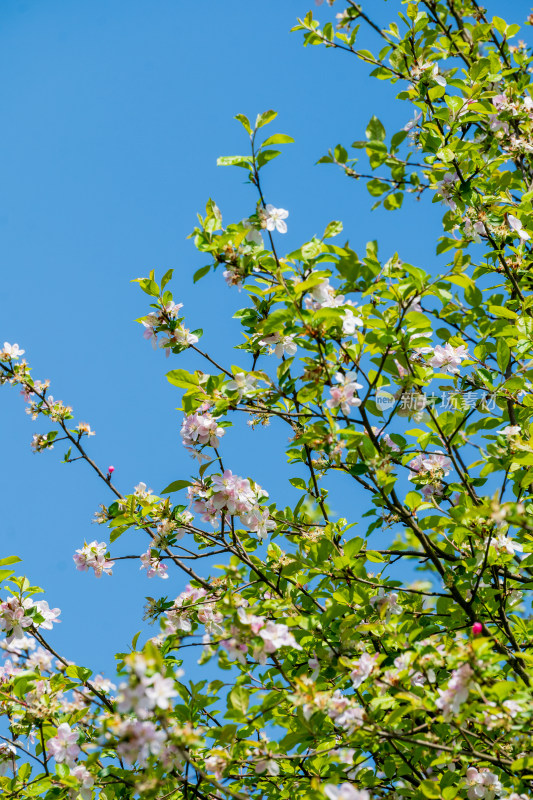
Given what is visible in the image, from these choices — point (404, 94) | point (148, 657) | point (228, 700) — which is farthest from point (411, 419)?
point (404, 94)

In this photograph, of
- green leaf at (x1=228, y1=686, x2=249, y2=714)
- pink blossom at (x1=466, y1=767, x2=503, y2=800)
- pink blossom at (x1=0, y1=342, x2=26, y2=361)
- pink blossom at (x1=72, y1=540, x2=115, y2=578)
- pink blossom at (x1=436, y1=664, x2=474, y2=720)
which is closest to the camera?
pink blossom at (x1=436, y1=664, x2=474, y2=720)

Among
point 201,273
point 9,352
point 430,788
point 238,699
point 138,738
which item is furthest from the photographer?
point 9,352

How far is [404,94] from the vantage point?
3.54 meters

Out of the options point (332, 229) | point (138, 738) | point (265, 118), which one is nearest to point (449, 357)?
point (332, 229)

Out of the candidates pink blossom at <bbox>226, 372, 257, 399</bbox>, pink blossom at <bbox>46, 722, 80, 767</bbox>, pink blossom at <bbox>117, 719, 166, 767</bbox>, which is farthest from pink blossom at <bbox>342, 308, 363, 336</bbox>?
pink blossom at <bbox>46, 722, 80, 767</bbox>

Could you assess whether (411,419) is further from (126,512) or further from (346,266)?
(126,512)

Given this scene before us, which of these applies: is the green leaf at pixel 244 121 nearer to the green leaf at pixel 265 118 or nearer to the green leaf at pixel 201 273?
the green leaf at pixel 265 118

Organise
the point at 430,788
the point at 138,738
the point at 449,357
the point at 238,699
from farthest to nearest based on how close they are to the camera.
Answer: the point at 449,357
the point at 238,699
the point at 430,788
the point at 138,738

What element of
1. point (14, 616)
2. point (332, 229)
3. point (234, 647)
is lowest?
point (234, 647)

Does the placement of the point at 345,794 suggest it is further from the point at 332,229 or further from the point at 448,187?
the point at 448,187

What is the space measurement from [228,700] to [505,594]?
4.21 feet

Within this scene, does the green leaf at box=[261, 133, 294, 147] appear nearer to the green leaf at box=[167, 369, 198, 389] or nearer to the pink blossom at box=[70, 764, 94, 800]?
the green leaf at box=[167, 369, 198, 389]

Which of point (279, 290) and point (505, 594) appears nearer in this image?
point (279, 290)

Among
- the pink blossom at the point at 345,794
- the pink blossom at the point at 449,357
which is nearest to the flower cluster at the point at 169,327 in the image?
the pink blossom at the point at 449,357
